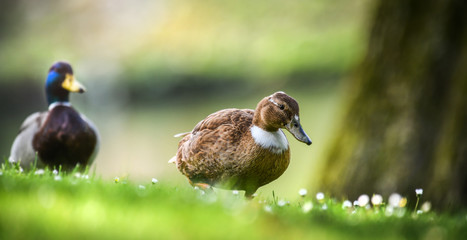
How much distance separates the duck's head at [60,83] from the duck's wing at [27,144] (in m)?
0.20

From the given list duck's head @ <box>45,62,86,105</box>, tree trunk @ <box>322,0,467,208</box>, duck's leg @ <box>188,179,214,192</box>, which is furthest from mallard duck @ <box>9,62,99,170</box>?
tree trunk @ <box>322,0,467,208</box>

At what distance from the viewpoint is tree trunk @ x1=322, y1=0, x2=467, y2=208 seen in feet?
25.3

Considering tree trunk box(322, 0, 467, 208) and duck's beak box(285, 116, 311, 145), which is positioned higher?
→ tree trunk box(322, 0, 467, 208)

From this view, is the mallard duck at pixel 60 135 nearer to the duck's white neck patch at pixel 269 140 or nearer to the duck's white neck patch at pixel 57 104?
the duck's white neck patch at pixel 57 104

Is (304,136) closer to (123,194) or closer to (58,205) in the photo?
(123,194)

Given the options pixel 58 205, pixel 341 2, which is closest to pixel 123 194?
pixel 58 205

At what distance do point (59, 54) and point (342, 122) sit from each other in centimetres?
6633

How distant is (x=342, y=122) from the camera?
840 cm

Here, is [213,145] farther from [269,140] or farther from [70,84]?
[70,84]

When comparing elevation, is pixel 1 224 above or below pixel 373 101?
below

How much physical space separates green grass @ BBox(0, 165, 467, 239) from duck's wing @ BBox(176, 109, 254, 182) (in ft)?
0.52

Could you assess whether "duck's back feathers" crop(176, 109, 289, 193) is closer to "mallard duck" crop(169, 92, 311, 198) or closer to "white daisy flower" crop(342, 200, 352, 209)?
"mallard duck" crop(169, 92, 311, 198)

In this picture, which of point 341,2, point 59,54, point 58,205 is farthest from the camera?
point 341,2

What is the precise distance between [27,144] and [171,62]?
180ft
